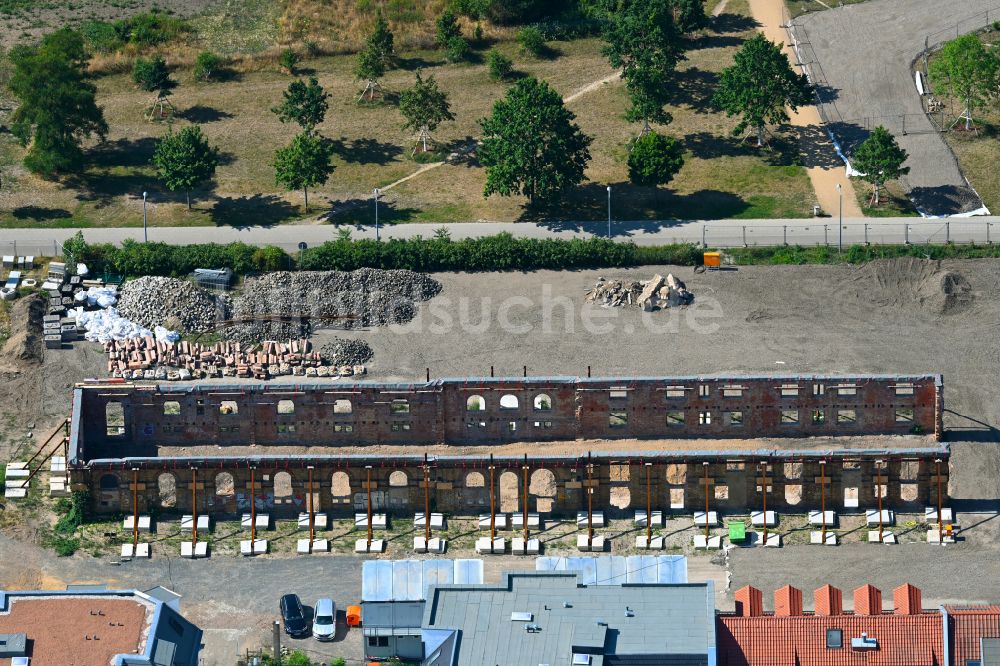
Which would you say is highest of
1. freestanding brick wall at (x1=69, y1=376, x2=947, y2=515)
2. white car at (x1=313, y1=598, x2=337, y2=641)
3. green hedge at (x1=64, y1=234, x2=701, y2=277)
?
green hedge at (x1=64, y1=234, x2=701, y2=277)

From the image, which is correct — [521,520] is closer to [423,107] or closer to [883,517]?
[883,517]

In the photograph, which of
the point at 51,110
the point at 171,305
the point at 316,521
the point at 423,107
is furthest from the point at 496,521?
the point at 51,110

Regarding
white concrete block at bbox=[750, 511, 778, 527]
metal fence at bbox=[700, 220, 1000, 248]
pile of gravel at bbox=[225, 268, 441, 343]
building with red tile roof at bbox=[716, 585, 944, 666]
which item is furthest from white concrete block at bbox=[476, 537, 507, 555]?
metal fence at bbox=[700, 220, 1000, 248]

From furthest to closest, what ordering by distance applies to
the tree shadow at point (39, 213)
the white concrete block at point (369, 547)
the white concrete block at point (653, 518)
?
the tree shadow at point (39, 213), the white concrete block at point (653, 518), the white concrete block at point (369, 547)

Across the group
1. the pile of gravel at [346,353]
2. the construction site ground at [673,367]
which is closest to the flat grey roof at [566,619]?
the construction site ground at [673,367]

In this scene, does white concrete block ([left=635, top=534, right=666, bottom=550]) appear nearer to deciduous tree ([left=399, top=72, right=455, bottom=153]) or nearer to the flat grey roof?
the flat grey roof

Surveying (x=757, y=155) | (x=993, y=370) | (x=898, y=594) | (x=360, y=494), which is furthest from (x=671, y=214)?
(x=898, y=594)

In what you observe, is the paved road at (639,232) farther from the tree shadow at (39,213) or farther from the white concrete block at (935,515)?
the white concrete block at (935,515)
